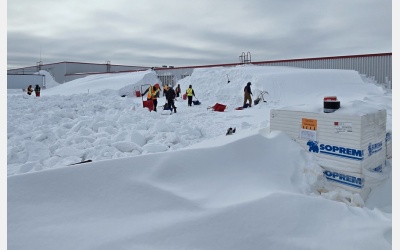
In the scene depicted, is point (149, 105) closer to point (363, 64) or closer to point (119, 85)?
point (119, 85)

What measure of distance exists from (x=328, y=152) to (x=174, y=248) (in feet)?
10.6

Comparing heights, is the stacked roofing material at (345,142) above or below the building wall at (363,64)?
below

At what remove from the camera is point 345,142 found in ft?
16.3

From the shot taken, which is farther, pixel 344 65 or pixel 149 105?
pixel 344 65

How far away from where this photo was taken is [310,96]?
1812 cm

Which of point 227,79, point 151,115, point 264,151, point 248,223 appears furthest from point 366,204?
point 227,79

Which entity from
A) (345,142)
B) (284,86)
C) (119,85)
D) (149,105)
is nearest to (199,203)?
(345,142)

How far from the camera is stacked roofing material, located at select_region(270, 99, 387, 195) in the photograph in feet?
15.9

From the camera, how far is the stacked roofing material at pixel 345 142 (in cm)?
484

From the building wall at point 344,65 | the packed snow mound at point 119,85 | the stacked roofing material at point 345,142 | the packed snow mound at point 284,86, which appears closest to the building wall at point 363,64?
the building wall at point 344,65

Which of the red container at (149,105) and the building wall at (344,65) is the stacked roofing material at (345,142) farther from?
the building wall at (344,65)

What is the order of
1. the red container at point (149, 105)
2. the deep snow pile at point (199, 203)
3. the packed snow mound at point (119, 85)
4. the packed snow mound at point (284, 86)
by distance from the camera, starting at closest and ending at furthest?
1. the deep snow pile at point (199, 203)
2. the red container at point (149, 105)
3. the packed snow mound at point (284, 86)
4. the packed snow mound at point (119, 85)

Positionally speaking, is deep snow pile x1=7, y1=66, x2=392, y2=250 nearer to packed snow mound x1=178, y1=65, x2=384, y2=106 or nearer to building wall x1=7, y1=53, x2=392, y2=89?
packed snow mound x1=178, y1=65, x2=384, y2=106

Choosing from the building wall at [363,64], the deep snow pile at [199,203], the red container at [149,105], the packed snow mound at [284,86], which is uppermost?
the building wall at [363,64]
